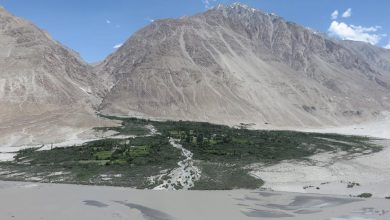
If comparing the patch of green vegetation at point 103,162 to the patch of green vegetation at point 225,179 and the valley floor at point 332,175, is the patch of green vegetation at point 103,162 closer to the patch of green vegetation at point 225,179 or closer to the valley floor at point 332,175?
the patch of green vegetation at point 225,179

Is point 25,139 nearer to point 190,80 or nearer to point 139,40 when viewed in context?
point 190,80

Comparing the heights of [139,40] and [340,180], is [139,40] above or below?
above

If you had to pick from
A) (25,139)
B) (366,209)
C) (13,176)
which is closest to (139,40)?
(25,139)

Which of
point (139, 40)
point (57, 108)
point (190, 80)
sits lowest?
point (57, 108)

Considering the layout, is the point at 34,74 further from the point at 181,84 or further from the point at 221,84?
the point at 221,84

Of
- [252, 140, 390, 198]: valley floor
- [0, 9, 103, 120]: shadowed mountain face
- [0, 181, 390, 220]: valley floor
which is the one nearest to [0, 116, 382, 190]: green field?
[252, 140, 390, 198]: valley floor

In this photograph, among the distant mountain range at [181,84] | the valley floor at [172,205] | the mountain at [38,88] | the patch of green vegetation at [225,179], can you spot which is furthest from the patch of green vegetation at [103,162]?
the distant mountain range at [181,84]

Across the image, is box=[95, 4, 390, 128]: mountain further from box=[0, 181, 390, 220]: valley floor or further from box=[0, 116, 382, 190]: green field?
box=[0, 181, 390, 220]: valley floor
